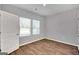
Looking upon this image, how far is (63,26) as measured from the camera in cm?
152

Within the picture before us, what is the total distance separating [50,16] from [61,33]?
1.11 feet

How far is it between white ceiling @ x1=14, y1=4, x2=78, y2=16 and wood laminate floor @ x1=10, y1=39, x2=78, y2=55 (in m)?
0.49

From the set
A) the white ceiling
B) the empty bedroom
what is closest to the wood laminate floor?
the empty bedroom

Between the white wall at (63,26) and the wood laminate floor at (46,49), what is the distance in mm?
95

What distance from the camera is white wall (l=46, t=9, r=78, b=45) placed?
4.78 ft

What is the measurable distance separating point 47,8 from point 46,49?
26.6 inches

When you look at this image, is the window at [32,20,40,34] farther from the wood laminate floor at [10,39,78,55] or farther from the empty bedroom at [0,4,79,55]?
the wood laminate floor at [10,39,78,55]

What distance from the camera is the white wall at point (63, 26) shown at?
146 cm

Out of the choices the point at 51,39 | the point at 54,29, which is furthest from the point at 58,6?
the point at 51,39

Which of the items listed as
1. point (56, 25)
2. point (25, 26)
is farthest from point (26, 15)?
point (56, 25)

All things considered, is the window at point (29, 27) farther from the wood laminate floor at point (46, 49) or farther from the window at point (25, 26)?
the wood laminate floor at point (46, 49)

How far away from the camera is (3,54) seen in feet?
4.70

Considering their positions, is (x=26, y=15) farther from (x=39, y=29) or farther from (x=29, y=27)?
(x=39, y=29)
